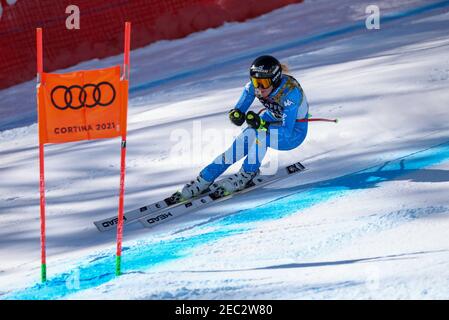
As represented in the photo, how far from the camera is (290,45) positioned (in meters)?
11.0

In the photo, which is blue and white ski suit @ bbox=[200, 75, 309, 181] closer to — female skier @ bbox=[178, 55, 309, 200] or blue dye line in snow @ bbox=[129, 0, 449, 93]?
female skier @ bbox=[178, 55, 309, 200]

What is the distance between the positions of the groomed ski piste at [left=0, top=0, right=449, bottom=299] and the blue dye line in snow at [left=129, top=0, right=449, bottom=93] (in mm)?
27

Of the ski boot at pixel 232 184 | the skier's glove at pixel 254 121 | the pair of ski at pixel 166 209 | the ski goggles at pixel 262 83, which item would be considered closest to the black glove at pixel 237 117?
the skier's glove at pixel 254 121

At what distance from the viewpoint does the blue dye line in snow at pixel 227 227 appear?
16.8ft

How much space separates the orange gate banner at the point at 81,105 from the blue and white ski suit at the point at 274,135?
151 cm

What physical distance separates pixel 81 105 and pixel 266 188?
6.82 ft

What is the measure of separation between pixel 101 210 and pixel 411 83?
11.0 feet

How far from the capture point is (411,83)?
8273mm

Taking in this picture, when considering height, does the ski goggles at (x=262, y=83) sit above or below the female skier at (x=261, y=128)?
above

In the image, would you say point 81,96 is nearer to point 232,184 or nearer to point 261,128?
point 261,128

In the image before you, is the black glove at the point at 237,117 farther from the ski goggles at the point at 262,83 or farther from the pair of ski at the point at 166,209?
the pair of ski at the point at 166,209

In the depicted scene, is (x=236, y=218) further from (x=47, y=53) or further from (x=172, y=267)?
(x=47, y=53)

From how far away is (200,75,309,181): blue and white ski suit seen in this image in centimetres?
625

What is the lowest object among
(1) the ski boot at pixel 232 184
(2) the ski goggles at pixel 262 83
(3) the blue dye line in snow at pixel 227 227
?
(3) the blue dye line in snow at pixel 227 227
